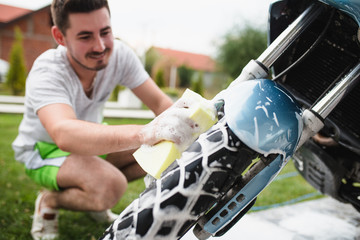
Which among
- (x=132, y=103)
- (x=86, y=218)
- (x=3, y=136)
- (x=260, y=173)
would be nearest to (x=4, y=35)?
(x=132, y=103)

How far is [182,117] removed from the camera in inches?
35.0

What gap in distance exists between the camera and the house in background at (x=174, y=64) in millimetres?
19284

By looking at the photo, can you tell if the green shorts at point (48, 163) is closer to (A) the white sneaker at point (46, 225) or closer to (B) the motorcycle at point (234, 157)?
(A) the white sneaker at point (46, 225)

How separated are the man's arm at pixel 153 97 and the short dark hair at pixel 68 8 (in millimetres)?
516

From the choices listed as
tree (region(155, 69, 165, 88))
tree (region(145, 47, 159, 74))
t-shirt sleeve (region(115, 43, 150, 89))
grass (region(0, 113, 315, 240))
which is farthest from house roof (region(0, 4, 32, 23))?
t-shirt sleeve (region(115, 43, 150, 89))

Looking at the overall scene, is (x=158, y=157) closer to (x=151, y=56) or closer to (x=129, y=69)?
(x=129, y=69)

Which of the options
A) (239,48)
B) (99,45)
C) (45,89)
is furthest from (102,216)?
(239,48)

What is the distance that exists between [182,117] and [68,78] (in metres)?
0.94

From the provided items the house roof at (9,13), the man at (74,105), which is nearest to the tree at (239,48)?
the house roof at (9,13)

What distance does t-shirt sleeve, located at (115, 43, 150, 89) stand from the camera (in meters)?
1.93

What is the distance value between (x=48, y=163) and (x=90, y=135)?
28.4 inches

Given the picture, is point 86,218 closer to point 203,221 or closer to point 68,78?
point 68,78

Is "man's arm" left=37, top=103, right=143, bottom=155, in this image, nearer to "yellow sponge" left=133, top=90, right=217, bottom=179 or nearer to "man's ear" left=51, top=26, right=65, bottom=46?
"yellow sponge" left=133, top=90, right=217, bottom=179

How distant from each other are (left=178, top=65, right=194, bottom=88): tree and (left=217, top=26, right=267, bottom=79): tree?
8826mm
